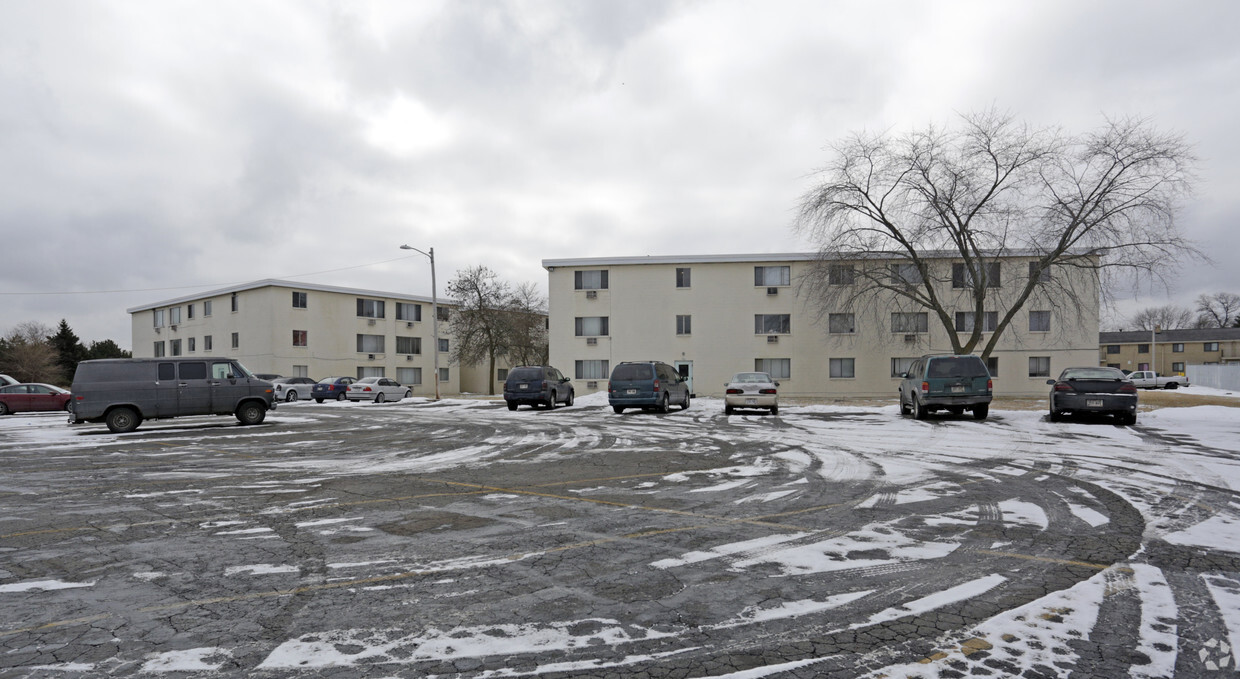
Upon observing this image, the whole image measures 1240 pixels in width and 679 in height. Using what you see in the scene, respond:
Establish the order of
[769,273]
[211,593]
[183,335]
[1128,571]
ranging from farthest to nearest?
[183,335] → [769,273] → [1128,571] → [211,593]

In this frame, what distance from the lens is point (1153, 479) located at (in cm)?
879

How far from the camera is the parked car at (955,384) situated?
1844cm

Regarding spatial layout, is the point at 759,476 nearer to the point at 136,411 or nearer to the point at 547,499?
the point at 547,499

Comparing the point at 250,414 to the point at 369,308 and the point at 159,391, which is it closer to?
the point at 159,391

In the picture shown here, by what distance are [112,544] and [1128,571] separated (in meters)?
7.84

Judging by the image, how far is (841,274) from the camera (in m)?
35.5

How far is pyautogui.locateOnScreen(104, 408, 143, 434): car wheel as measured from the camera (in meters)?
17.4

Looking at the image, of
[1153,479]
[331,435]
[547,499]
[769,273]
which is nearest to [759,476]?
[547,499]

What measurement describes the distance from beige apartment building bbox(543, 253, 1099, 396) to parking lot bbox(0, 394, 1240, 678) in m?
31.0

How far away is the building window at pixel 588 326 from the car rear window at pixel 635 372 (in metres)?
20.0

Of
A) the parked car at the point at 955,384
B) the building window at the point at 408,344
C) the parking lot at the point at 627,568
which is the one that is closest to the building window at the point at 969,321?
the parked car at the point at 955,384

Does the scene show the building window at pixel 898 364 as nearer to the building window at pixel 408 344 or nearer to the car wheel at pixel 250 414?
the car wheel at pixel 250 414

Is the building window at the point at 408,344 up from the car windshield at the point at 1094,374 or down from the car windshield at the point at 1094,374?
up

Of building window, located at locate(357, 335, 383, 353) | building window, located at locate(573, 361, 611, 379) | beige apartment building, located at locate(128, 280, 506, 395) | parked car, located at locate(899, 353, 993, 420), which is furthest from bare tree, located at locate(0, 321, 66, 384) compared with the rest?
parked car, located at locate(899, 353, 993, 420)
